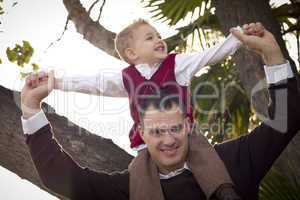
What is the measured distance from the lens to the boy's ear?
9.37 feet

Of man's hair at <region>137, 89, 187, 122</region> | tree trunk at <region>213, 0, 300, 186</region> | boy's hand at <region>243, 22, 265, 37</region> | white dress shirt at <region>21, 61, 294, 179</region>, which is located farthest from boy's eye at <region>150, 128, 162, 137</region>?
tree trunk at <region>213, 0, 300, 186</region>

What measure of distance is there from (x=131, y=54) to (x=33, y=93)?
31.8 inches

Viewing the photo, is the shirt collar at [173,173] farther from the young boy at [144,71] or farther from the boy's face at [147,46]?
the boy's face at [147,46]

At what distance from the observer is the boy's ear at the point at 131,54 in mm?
2856

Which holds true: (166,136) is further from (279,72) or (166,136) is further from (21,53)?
(21,53)

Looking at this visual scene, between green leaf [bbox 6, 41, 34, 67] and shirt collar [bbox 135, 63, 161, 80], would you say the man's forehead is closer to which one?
shirt collar [bbox 135, 63, 161, 80]

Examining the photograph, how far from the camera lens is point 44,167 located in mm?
2176

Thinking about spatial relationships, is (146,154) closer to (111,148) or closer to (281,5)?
(111,148)

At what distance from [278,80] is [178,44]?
83.4 inches

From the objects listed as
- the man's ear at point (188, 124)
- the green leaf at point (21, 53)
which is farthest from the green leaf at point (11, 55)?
the man's ear at point (188, 124)

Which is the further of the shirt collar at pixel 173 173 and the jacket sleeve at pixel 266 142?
the shirt collar at pixel 173 173

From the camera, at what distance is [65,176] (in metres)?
2.22

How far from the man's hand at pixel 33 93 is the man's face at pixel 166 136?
1.42 ft

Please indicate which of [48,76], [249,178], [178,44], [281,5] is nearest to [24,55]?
[178,44]
